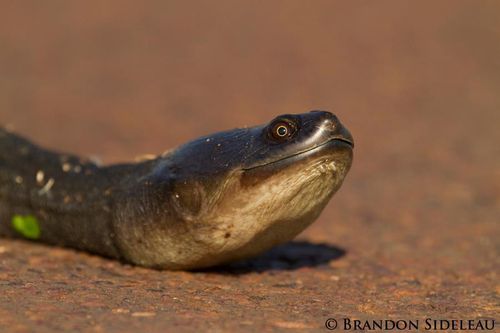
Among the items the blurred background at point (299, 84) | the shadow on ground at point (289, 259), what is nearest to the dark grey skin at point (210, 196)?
the shadow on ground at point (289, 259)

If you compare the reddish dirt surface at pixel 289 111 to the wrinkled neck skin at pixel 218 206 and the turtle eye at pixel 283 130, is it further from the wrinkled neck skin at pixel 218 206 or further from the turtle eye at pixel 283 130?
the turtle eye at pixel 283 130

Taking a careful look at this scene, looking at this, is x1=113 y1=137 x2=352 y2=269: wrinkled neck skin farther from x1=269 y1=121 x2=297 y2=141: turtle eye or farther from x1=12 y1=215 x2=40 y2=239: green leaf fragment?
x1=12 y1=215 x2=40 y2=239: green leaf fragment

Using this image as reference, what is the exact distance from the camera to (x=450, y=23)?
54.4ft

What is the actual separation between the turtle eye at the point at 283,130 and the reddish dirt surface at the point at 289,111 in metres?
0.92

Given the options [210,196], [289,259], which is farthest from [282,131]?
[289,259]

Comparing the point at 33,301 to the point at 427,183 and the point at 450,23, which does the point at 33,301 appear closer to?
the point at 427,183

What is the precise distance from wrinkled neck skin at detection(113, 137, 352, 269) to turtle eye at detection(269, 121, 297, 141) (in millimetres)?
159

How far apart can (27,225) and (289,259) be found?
1.94 meters

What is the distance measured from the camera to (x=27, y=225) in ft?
19.5

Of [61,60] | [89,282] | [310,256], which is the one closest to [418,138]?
[310,256]

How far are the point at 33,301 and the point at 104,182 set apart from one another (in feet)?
4.90

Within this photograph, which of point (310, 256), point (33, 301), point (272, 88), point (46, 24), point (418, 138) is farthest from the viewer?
point (46, 24)

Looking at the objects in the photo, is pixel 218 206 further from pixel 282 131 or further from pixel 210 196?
pixel 282 131

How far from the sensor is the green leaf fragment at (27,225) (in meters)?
5.91
